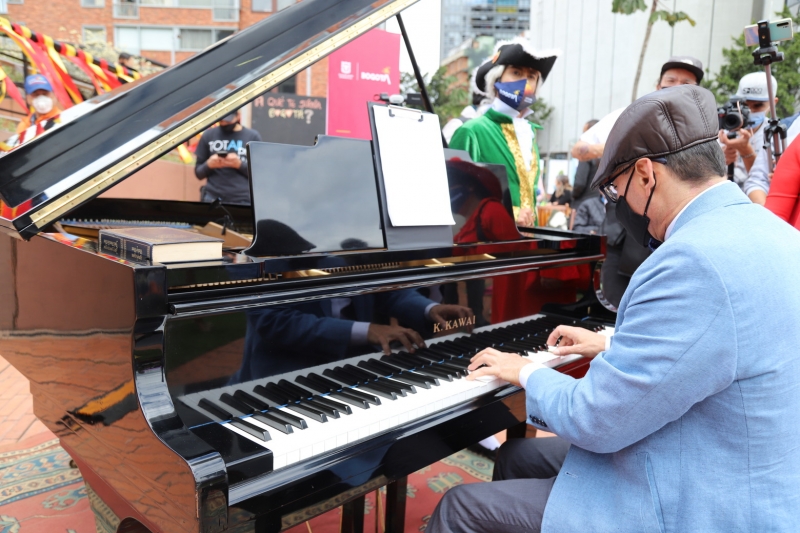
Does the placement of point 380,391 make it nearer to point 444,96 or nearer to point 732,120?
point 732,120

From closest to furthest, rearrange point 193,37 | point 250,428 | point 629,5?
point 250,428, point 629,5, point 193,37

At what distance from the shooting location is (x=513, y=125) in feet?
11.8

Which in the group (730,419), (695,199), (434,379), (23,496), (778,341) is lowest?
(23,496)

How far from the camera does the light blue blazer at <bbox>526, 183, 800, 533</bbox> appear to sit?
113cm

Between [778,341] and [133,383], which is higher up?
[778,341]

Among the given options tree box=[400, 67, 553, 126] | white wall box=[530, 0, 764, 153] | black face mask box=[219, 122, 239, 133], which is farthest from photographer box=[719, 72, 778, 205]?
tree box=[400, 67, 553, 126]

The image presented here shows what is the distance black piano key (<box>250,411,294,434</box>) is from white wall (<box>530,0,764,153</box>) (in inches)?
721

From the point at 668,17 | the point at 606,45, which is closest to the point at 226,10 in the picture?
the point at 606,45

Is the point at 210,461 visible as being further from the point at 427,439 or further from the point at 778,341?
the point at 778,341

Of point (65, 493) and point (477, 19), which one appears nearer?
point (65, 493)

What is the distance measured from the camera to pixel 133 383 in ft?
4.40

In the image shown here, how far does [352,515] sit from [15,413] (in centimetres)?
312

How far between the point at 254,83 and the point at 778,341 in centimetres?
157

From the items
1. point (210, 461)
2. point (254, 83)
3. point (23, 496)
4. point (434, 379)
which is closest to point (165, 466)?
point (210, 461)
